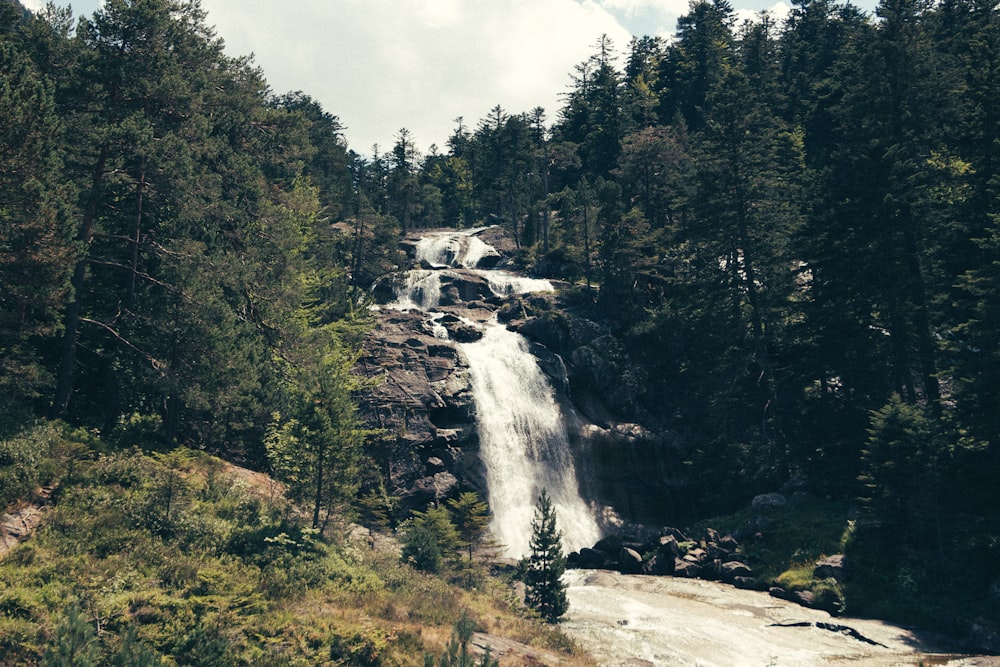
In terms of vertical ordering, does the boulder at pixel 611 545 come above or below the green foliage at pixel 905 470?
below

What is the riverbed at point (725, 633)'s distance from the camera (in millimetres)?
20828

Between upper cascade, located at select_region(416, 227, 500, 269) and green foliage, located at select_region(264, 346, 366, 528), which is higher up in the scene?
upper cascade, located at select_region(416, 227, 500, 269)

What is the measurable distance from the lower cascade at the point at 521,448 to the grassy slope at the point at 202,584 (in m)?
15.1

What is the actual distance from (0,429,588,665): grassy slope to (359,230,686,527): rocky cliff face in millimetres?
15298

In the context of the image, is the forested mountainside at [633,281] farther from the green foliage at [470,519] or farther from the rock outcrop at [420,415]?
the green foliage at [470,519]

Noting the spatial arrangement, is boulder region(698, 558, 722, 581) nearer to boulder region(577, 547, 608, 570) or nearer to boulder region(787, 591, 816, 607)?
boulder region(787, 591, 816, 607)

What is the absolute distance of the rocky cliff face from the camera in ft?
128

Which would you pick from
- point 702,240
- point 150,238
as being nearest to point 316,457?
point 150,238

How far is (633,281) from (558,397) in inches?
455

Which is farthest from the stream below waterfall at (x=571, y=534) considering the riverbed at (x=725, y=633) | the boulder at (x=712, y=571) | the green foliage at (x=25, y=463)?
the green foliage at (x=25, y=463)

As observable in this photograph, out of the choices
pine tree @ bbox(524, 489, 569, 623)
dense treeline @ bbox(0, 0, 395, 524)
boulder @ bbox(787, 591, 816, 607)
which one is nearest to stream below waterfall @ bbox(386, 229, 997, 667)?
boulder @ bbox(787, 591, 816, 607)

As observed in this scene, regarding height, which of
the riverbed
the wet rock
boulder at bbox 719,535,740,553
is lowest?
the riverbed

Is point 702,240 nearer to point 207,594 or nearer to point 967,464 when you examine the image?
point 967,464

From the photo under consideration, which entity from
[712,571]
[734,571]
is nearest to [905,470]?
[734,571]
